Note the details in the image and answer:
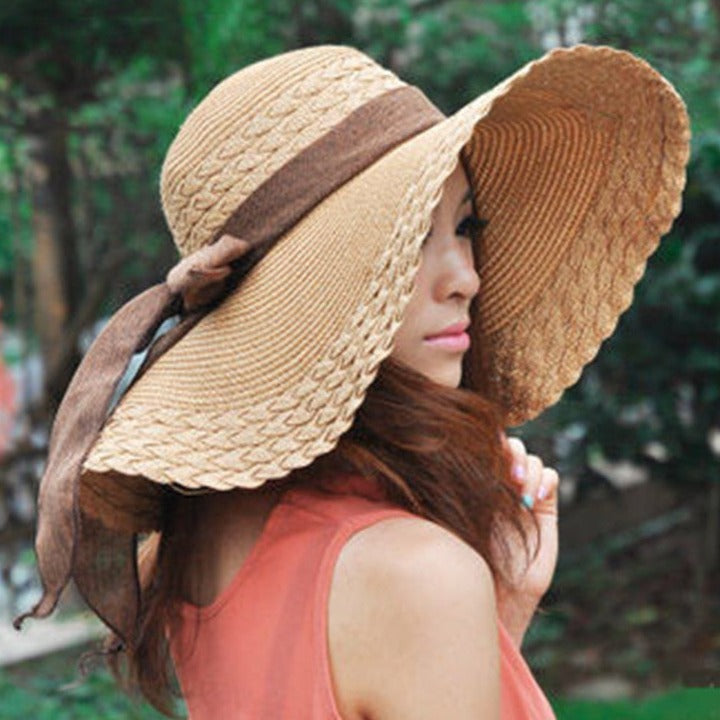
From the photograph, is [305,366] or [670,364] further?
[670,364]

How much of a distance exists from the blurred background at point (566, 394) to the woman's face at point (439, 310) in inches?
111

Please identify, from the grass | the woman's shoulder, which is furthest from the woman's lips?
the grass

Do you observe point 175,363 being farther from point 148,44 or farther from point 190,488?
point 148,44

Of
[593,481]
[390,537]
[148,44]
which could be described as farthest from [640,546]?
[390,537]

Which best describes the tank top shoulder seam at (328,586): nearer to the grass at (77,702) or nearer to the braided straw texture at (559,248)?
the braided straw texture at (559,248)

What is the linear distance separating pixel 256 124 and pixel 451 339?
1.03 ft

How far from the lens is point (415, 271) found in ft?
4.66

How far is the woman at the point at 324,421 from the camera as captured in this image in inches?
55.1

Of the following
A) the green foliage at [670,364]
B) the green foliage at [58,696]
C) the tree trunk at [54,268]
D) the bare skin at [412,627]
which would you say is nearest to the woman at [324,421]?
the bare skin at [412,627]

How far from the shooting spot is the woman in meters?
1.40

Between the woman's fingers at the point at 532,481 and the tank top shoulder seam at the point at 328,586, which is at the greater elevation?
the tank top shoulder seam at the point at 328,586

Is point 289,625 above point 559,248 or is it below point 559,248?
below

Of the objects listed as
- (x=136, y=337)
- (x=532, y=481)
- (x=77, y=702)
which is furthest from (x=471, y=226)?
(x=77, y=702)

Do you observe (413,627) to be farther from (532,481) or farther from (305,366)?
(532,481)
